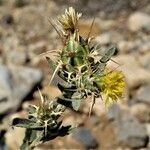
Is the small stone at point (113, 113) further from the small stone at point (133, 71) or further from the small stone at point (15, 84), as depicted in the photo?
the small stone at point (15, 84)

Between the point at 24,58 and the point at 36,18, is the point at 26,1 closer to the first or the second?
the point at 36,18

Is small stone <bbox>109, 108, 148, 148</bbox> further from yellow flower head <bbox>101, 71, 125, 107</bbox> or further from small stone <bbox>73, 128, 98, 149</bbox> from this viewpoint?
yellow flower head <bbox>101, 71, 125, 107</bbox>

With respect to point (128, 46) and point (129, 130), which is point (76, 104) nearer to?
point (129, 130)

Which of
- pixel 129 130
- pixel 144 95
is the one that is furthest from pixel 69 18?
pixel 144 95

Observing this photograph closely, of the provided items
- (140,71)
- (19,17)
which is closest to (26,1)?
(19,17)

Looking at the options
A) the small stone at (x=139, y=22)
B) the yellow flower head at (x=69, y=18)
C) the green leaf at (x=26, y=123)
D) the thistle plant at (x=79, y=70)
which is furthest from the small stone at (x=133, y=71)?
the yellow flower head at (x=69, y=18)
